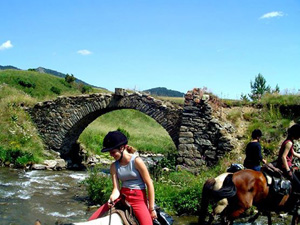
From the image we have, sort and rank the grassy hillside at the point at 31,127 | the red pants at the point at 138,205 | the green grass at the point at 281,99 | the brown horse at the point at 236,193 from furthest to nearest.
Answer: the grassy hillside at the point at 31,127 → the green grass at the point at 281,99 → the brown horse at the point at 236,193 → the red pants at the point at 138,205

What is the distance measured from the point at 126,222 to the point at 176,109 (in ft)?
34.8

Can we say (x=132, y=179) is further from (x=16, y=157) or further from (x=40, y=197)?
(x=16, y=157)

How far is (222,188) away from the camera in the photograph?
6262 mm

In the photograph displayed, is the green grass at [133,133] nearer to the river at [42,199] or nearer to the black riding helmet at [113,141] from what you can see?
the river at [42,199]

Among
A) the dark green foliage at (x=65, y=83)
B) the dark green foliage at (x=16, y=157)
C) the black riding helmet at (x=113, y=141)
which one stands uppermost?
the dark green foliage at (x=65, y=83)

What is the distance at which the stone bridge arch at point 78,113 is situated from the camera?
1433 cm

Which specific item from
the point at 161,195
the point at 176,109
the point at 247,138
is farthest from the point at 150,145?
the point at 161,195

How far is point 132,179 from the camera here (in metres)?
3.91

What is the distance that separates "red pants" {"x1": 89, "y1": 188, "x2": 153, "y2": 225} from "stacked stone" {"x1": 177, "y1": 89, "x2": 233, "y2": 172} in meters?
8.92

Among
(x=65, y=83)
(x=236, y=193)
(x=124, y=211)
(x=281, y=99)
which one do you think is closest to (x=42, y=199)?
(x=236, y=193)

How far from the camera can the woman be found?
12.4 ft

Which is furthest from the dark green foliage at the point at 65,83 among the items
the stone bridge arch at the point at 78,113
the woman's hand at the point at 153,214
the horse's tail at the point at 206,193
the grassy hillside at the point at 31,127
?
the woman's hand at the point at 153,214

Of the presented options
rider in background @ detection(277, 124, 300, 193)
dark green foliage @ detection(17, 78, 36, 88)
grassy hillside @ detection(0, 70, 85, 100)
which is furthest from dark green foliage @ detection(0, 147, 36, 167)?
dark green foliage @ detection(17, 78, 36, 88)

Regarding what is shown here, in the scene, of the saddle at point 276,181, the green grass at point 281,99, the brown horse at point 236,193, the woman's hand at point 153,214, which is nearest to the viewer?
the woman's hand at point 153,214
